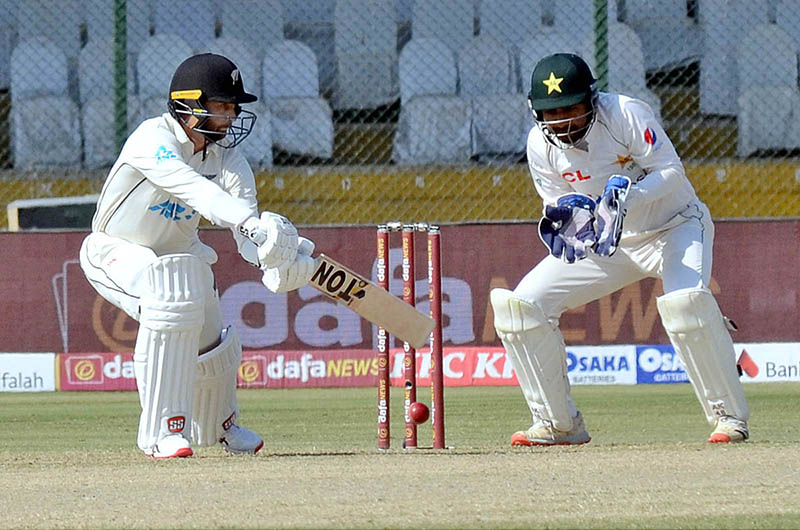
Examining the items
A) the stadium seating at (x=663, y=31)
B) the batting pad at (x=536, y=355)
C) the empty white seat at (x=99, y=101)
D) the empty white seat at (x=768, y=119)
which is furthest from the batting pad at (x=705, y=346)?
the empty white seat at (x=99, y=101)

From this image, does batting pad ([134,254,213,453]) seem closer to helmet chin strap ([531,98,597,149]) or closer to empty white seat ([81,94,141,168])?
helmet chin strap ([531,98,597,149])

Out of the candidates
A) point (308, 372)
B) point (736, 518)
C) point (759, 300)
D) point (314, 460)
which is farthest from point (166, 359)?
point (759, 300)

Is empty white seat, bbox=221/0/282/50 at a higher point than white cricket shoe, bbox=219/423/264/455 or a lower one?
higher

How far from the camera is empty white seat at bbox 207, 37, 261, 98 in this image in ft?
43.6

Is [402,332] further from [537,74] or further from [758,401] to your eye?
[758,401]

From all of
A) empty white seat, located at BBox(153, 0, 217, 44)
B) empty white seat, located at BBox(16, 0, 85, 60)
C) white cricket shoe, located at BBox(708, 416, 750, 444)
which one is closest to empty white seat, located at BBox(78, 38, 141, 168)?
empty white seat, located at BBox(16, 0, 85, 60)

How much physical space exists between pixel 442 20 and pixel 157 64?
277 centimetres

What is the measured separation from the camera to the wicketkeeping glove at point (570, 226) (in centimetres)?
552

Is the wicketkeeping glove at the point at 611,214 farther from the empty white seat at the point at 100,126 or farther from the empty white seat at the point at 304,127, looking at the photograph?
the empty white seat at the point at 100,126

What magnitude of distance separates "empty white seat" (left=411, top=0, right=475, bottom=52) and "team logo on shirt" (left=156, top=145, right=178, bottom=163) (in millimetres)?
8330

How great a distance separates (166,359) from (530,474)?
1467 mm

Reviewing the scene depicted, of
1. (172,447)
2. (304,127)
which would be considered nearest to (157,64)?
(304,127)

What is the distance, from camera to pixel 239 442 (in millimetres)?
5871

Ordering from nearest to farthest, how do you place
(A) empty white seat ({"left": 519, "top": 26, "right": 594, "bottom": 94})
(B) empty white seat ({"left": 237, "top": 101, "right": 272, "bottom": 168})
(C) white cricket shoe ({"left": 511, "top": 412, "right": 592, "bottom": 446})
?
(C) white cricket shoe ({"left": 511, "top": 412, "right": 592, "bottom": 446}), (B) empty white seat ({"left": 237, "top": 101, "right": 272, "bottom": 168}), (A) empty white seat ({"left": 519, "top": 26, "right": 594, "bottom": 94})
